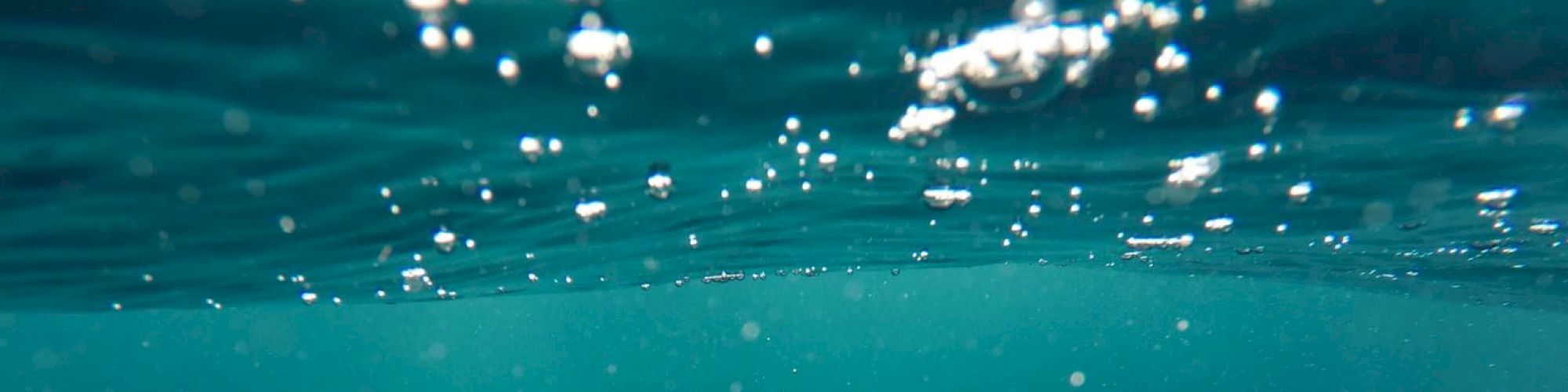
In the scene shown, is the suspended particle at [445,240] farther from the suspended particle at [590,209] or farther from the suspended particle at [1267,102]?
the suspended particle at [1267,102]

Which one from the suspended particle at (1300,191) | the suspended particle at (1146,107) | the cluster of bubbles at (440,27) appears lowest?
the cluster of bubbles at (440,27)

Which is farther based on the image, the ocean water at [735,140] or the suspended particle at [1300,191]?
the suspended particle at [1300,191]

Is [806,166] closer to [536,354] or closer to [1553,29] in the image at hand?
[1553,29]

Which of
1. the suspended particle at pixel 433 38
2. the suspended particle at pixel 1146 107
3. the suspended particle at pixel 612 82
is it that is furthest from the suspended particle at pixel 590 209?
the suspended particle at pixel 1146 107

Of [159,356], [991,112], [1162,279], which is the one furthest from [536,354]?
[991,112]

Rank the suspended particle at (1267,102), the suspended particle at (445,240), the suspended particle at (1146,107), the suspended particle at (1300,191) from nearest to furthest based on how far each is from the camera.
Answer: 1. the suspended particle at (1267,102)
2. the suspended particle at (1146,107)
3. the suspended particle at (1300,191)
4. the suspended particle at (445,240)

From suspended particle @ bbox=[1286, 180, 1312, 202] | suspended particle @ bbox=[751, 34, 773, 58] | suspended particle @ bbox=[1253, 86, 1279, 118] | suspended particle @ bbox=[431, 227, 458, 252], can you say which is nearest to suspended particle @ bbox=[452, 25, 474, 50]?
suspended particle @ bbox=[751, 34, 773, 58]

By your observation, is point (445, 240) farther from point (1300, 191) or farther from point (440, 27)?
point (1300, 191)

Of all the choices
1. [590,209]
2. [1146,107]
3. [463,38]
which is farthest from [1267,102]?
[590,209]
